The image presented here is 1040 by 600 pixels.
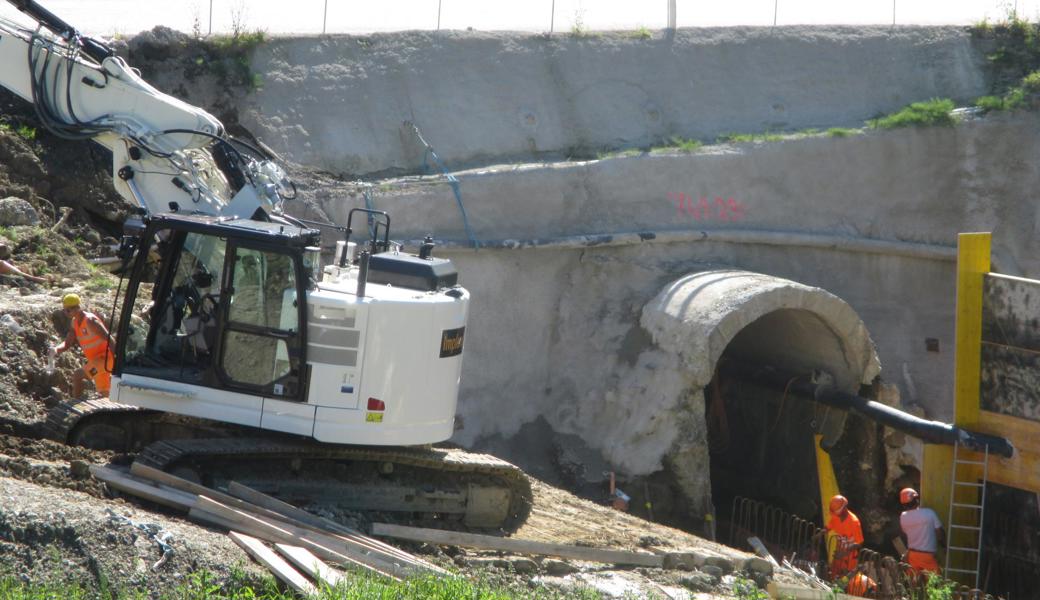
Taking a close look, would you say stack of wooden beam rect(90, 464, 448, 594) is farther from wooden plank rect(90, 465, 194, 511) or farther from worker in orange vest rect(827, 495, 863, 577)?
worker in orange vest rect(827, 495, 863, 577)

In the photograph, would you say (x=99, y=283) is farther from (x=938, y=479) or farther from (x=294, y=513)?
(x=938, y=479)

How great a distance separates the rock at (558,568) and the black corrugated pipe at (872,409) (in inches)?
227

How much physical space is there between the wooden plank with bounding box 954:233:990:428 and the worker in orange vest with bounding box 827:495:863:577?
1798 mm

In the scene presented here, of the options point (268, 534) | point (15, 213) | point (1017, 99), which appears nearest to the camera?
point (268, 534)

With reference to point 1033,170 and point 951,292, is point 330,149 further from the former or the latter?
point 1033,170

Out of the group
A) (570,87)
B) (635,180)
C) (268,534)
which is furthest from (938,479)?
(268,534)

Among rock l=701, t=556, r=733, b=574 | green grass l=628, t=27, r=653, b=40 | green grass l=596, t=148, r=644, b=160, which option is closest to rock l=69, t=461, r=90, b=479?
rock l=701, t=556, r=733, b=574

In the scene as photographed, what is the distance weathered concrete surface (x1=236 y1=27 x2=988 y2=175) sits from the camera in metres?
16.2

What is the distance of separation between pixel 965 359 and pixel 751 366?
3.65m

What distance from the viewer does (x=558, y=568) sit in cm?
919

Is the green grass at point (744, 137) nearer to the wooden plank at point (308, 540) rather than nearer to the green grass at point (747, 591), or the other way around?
the green grass at point (747, 591)

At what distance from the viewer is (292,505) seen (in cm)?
943

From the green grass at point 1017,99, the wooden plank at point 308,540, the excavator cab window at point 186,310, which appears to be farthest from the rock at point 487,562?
the green grass at point 1017,99

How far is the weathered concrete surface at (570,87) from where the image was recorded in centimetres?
1620
